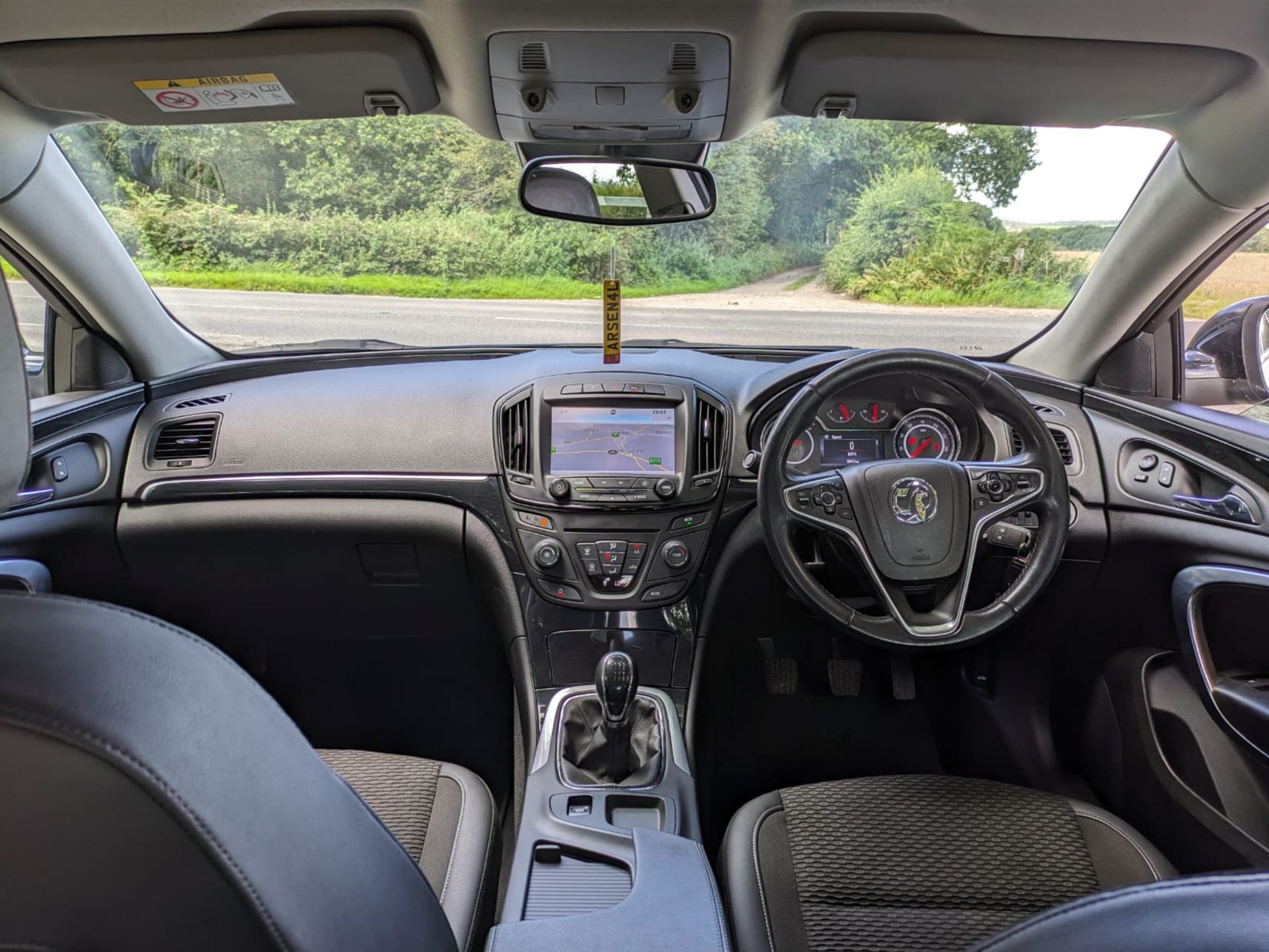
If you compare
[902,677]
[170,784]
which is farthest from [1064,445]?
[170,784]

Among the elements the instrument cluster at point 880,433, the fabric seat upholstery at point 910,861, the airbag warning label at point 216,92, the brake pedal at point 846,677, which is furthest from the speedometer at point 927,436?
the airbag warning label at point 216,92

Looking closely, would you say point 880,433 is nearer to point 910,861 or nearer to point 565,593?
point 565,593

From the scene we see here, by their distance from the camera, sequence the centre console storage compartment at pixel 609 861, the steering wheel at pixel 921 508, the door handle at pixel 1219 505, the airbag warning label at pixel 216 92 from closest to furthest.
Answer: the centre console storage compartment at pixel 609 861 → the airbag warning label at pixel 216 92 → the steering wheel at pixel 921 508 → the door handle at pixel 1219 505

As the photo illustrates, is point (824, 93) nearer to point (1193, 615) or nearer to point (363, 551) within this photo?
point (1193, 615)

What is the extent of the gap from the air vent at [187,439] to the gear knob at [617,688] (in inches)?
58.8

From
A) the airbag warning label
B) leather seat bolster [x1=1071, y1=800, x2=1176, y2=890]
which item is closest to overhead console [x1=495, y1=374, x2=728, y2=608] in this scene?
the airbag warning label

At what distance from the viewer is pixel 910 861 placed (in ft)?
6.15

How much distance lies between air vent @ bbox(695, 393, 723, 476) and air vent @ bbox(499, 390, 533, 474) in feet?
1.72

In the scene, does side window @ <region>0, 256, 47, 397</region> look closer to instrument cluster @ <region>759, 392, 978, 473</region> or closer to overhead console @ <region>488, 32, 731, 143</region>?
overhead console @ <region>488, 32, 731, 143</region>

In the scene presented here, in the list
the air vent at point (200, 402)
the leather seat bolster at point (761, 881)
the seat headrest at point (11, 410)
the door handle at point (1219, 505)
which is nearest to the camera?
the seat headrest at point (11, 410)

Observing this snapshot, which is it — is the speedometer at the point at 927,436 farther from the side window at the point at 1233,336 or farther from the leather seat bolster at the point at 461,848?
the leather seat bolster at the point at 461,848

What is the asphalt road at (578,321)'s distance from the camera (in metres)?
2.76

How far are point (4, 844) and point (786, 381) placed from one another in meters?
2.17

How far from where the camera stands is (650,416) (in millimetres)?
2562
